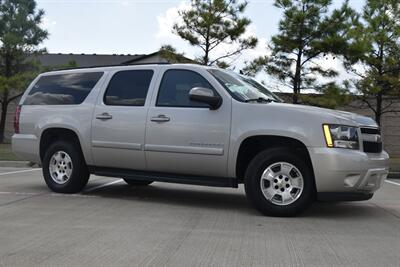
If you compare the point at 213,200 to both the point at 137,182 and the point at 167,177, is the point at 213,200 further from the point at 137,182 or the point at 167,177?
the point at 137,182

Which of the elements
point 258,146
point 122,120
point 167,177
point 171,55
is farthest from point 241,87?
point 171,55

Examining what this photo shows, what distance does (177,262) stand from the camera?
4.50m

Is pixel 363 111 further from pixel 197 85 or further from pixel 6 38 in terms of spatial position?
pixel 197 85

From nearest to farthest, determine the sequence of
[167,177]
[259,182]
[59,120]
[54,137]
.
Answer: [259,182] < [167,177] < [59,120] < [54,137]

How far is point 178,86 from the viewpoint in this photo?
24.5 feet

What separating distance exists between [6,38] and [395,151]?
2136 centimetres

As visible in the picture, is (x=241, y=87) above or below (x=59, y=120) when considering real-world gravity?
above

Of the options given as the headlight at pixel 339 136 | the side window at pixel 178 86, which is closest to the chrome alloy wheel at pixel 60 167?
the side window at pixel 178 86

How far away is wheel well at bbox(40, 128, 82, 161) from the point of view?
8.37 meters

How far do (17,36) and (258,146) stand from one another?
22.7m

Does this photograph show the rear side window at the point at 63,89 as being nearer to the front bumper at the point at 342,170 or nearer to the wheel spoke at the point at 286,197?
the wheel spoke at the point at 286,197

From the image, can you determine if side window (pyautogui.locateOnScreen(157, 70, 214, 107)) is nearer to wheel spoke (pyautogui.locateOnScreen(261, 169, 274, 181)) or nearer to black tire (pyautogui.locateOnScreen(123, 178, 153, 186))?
wheel spoke (pyautogui.locateOnScreen(261, 169, 274, 181))

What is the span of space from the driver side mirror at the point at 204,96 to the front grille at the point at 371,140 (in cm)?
189

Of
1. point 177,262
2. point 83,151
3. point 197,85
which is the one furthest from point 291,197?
point 83,151
